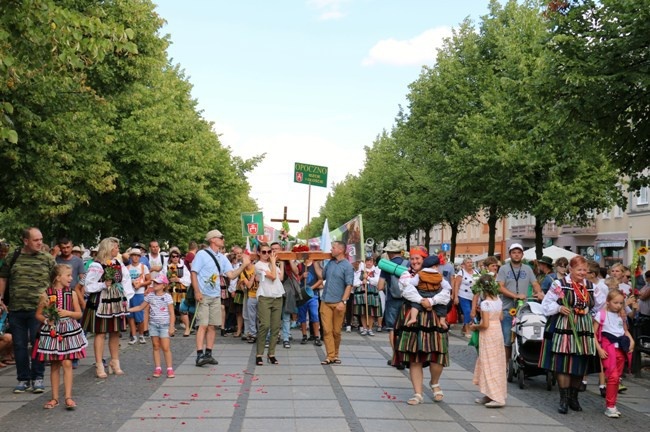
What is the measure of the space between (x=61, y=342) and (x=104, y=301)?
7.86 feet

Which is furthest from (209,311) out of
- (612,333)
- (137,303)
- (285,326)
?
(612,333)

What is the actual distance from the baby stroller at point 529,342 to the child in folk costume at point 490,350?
1326mm

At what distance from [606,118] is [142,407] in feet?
30.4

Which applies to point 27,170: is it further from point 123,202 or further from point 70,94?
point 123,202

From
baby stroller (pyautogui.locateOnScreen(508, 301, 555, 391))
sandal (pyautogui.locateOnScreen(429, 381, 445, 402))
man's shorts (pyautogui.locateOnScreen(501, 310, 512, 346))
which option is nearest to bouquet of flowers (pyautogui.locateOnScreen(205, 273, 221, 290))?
sandal (pyautogui.locateOnScreen(429, 381, 445, 402))

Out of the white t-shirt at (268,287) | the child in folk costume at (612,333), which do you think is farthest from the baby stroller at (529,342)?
the white t-shirt at (268,287)

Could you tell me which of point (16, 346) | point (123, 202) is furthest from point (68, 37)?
point (123, 202)

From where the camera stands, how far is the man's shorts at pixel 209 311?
12422mm

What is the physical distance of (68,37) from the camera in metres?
9.53

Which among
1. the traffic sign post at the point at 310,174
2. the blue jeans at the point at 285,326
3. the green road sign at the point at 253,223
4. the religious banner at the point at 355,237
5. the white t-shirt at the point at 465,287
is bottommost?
the blue jeans at the point at 285,326

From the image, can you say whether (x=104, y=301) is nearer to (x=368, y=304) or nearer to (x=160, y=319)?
(x=160, y=319)

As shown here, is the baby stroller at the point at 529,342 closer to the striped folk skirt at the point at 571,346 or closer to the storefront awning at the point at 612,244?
the striped folk skirt at the point at 571,346

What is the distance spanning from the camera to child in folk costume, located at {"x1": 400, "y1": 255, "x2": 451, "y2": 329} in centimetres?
985

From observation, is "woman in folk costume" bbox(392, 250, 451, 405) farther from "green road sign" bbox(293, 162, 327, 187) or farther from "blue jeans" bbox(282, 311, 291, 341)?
"green road sign" bbox(293, 162, 327, 187)
